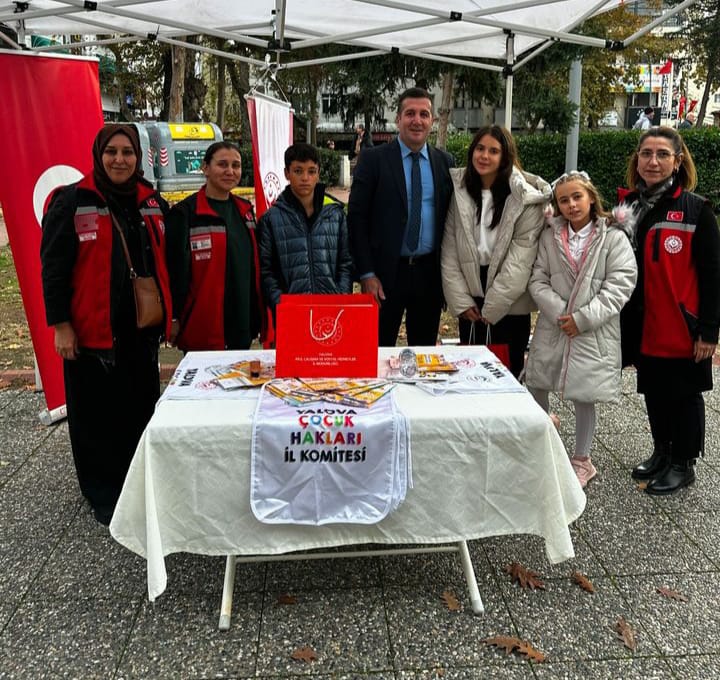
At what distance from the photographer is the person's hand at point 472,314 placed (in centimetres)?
377

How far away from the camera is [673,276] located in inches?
131

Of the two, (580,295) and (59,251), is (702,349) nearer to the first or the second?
(580,295)

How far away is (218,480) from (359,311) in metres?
0.79

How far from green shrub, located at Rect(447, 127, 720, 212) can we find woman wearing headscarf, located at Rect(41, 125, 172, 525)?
41.5 feet

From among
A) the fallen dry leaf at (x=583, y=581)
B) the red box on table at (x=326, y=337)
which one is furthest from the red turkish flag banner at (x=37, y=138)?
the fallen dry leaf at (x=583, y=581)

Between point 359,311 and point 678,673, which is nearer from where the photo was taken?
point 678,673

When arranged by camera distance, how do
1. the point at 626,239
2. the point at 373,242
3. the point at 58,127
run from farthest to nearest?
1. the point at 58,127
2. the point at 373,242
3. the point at 626,239

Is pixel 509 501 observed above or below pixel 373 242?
below

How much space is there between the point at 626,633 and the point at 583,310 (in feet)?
4.76

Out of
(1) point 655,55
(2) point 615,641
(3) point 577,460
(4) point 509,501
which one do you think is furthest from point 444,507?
(1) point 655,55

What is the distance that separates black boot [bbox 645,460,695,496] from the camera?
11.6ft

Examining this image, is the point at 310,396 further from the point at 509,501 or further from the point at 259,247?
the point at 259,247

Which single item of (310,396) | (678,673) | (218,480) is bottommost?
(678,673)

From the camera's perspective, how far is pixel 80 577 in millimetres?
2865
